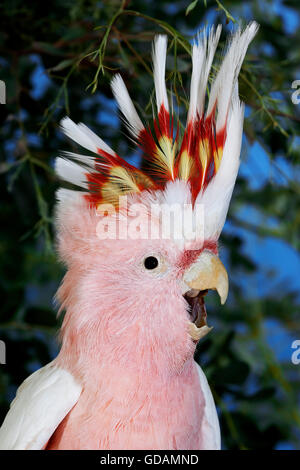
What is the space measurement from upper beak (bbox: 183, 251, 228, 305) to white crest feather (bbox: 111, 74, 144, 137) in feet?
0.63

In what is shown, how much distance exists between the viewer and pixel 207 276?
2.19ft

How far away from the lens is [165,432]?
0.69 m

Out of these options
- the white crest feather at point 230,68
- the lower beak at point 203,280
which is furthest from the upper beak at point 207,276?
the white crest feather at point 230,68

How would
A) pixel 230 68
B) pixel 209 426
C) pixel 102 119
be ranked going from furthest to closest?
pixel 102 119 → pixel 209 426 → pixel 230 68

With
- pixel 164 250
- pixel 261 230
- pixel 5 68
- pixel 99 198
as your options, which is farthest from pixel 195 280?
pixel 261 230

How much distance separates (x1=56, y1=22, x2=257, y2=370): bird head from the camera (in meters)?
0.68

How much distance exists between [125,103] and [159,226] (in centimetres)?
17

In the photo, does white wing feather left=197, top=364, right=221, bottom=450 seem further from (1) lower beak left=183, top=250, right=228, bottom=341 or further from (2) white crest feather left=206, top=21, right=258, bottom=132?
(2) white crest feather left=206, top=21, right=258, bottom=132

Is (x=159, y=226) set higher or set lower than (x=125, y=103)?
lower

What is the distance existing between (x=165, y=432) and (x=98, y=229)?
0.28m

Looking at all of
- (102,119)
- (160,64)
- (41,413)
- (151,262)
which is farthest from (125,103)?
(102,119)

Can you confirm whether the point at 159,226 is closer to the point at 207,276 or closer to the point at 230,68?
the point at 207,276

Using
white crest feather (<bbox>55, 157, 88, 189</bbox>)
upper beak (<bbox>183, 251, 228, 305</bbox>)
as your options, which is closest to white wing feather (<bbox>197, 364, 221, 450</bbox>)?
upper beak (<bbox>183, 251, 228, 305</bbox>)
